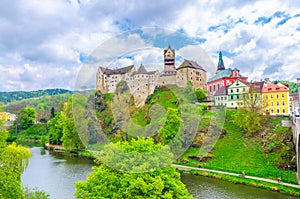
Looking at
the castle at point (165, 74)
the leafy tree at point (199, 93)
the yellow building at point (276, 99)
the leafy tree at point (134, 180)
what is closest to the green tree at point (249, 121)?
the yellow building at point (276, 99)

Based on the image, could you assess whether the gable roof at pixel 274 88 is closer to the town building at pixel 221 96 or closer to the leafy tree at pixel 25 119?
the town building at pixel 221 96

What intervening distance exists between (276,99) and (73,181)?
22477 mm

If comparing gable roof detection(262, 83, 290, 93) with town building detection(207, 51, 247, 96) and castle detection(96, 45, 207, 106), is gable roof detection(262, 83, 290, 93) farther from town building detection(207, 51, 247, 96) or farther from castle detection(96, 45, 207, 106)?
castle detection(96, 45, 207, 106)

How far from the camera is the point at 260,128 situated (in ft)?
80.6

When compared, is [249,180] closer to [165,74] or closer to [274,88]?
[165,74]

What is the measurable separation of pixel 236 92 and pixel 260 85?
2.77 meters

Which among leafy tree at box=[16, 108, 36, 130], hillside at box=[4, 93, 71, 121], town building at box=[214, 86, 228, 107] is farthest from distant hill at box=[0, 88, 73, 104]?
town building at box=[214, 86, 228, 107]

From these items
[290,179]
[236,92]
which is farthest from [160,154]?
[236,92]

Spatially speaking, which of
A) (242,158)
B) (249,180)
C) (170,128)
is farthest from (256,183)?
(170,128)

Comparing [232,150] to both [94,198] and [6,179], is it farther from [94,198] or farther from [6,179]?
[6,179]

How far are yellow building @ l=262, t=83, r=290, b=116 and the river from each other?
1345 cm

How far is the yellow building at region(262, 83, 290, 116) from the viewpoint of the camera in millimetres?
27578

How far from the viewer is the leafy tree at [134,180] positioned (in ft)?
25.6

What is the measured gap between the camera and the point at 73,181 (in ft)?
59.4
